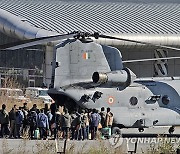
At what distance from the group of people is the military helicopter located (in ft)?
1.41

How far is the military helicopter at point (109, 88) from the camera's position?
97.8 ft

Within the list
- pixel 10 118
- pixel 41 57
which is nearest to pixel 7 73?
pixel 41 57

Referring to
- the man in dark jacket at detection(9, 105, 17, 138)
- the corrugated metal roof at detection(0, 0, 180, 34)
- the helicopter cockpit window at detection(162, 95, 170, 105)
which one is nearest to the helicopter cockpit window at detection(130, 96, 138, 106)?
the helicopter cockpit window at detection(162, 95, 170, 105)

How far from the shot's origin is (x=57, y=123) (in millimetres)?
30375

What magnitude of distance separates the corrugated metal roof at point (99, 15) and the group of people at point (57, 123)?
28472mm

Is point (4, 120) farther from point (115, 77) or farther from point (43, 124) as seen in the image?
point (115, 77)

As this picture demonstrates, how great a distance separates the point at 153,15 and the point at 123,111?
123 ft

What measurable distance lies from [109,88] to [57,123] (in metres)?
2.49

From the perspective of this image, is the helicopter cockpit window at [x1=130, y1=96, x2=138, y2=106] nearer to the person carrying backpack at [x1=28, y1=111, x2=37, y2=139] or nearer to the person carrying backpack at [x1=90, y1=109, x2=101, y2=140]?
the person carrying backpack at [x1=90, y1=109, x2=101, y2=140]

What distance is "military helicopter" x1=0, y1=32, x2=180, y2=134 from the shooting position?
29.8 m

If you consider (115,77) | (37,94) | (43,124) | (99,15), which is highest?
(99,15)

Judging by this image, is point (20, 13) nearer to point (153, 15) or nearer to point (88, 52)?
point (153, 15)

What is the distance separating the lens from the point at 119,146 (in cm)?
2311

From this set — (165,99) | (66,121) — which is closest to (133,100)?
(165,99)
